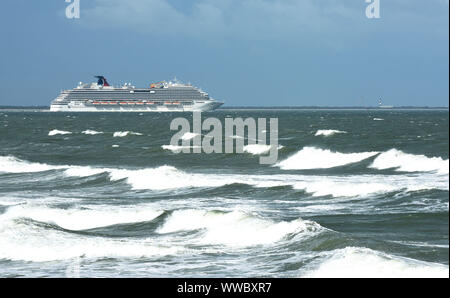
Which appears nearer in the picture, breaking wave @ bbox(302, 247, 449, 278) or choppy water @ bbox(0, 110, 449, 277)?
breaking wave @ bbox(302, 247, 449, 278)

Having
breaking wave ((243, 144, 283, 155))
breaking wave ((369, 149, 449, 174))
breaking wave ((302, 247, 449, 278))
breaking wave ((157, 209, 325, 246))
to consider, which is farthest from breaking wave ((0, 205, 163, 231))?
breaking wave ((243, 144, 283, 155))

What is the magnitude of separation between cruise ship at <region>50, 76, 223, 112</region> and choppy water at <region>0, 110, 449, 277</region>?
143 m

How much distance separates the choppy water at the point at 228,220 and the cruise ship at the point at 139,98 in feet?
469

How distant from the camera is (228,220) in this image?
1853 cm

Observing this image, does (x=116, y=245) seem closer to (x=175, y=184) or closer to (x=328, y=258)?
(x=328, y=258)

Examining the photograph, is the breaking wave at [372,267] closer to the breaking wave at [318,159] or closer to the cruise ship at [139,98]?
the breaking wave at [318,159]

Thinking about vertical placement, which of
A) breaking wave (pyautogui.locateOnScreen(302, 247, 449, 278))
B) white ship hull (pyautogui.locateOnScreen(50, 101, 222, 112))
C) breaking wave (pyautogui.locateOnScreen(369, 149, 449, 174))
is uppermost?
breaking wave (pyautogui.locateOnScreen(302, 247, 449, 278))

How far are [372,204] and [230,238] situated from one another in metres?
6.10

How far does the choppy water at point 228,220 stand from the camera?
13.6 m

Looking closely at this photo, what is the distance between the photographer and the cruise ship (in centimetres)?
18138

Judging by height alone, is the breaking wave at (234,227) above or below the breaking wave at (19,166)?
above

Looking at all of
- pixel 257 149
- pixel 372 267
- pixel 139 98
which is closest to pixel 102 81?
pixel 139 98

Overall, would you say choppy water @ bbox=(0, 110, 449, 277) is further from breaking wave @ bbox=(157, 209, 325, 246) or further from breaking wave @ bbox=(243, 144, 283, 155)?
breaking wave @ bbox=(243, 144, 283, 155)

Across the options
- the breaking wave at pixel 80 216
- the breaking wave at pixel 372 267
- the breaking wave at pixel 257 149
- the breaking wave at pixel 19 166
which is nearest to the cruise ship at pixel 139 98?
the breaking wave at pixel 257 149
